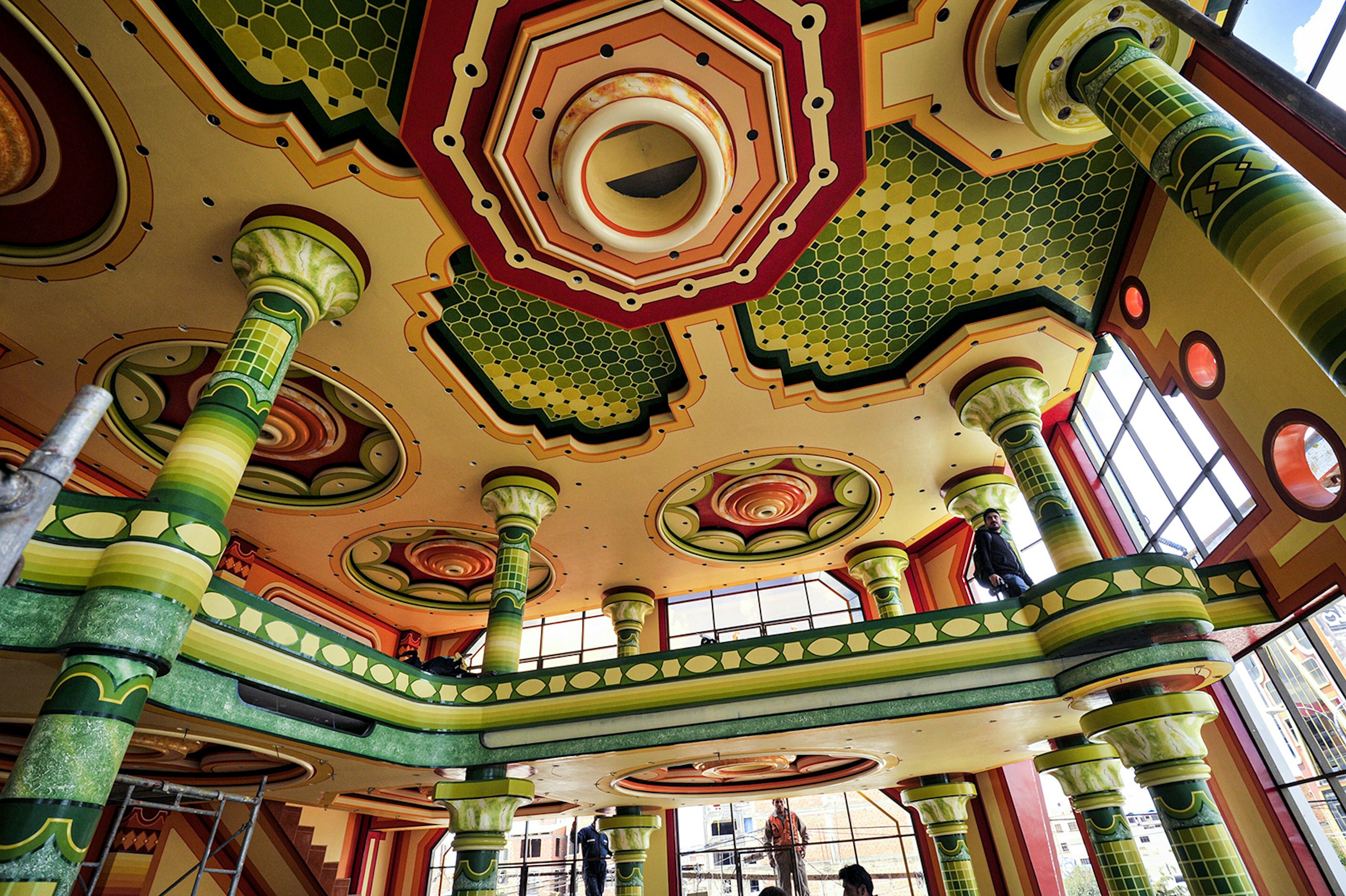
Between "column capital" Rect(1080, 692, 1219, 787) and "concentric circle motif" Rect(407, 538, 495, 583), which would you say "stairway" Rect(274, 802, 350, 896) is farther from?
"column capital" Rect(1080, 692, 1219, 787)

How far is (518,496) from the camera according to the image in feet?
35.7

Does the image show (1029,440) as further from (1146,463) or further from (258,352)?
(258,352)

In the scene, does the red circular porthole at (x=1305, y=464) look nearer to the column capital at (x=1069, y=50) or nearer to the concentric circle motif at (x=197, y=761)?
the column capital at (x=1069, y=50)

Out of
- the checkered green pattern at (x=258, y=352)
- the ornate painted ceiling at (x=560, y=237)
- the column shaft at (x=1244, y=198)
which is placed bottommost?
the column shaft at (x=1244, y=198)

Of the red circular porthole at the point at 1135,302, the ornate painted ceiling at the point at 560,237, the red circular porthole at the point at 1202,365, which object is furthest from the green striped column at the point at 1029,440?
the red circular porthole at the point at 1202,365

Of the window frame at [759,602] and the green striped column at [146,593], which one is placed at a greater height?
the window frame at [759,602]

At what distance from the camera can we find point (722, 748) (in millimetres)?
8508

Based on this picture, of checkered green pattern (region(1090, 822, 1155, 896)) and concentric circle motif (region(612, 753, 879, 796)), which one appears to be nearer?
checkered green pattern (region(1090, 822, 1155, 896))

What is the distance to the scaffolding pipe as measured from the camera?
119cm

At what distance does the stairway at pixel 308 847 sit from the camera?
13.3 metres

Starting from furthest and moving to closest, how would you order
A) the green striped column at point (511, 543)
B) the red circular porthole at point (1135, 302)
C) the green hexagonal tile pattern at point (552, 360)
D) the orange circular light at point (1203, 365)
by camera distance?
the green striped column at point (511, 543), the green hexagonal tile pattern at point (552, 360), the red circular porthole at point (1135, 302), the orange circular light at point (1203, 365)

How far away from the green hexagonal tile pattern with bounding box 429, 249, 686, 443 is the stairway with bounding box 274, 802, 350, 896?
965 centimetres

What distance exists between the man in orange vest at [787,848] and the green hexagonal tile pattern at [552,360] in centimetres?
889

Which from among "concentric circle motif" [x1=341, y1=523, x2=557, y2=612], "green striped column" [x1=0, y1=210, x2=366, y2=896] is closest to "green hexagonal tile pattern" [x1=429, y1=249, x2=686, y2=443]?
"green striped column" [x1=0, y1=210, x2=366, y2=896]
